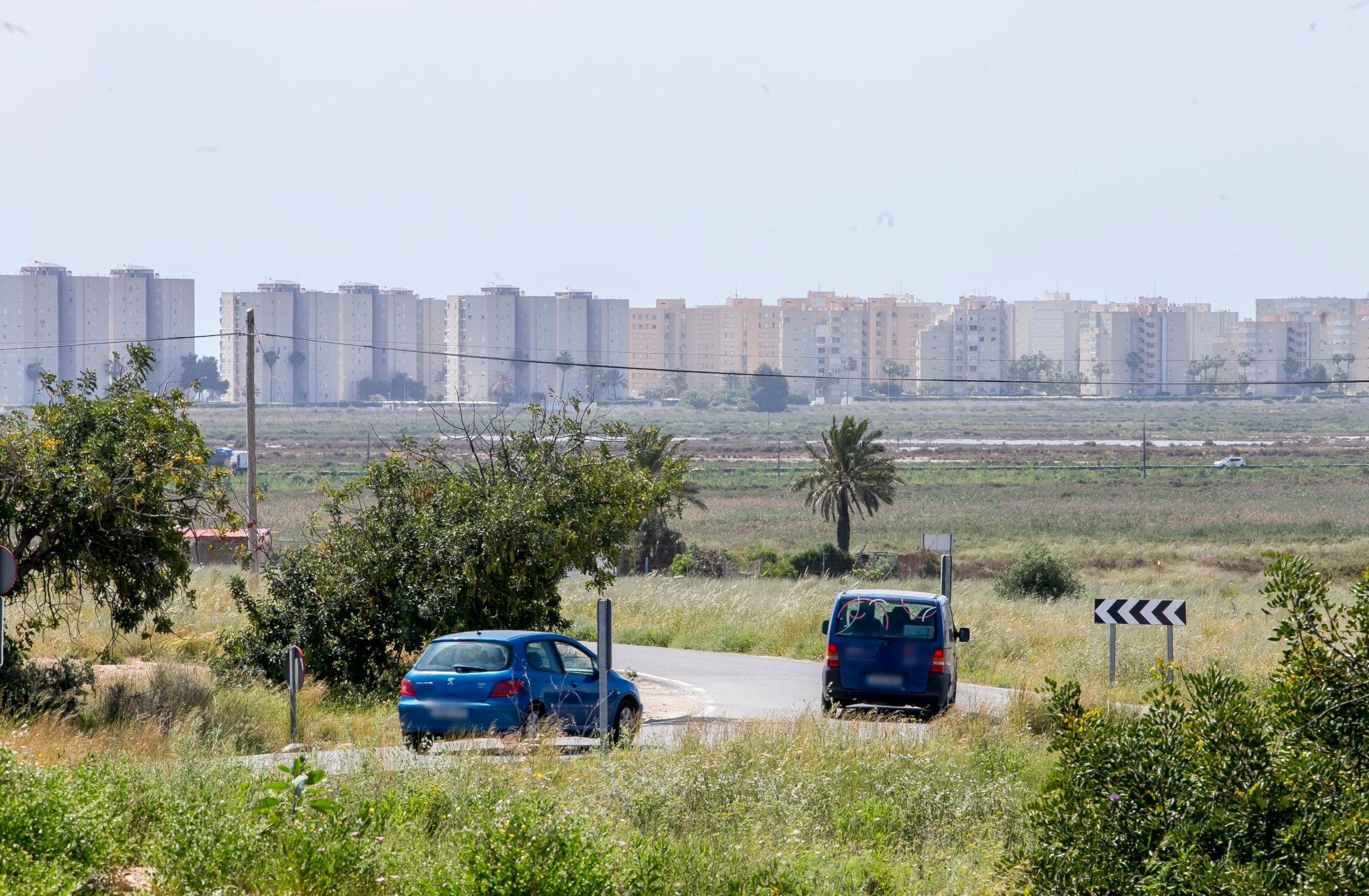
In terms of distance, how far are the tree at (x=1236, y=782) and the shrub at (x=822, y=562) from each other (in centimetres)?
4146

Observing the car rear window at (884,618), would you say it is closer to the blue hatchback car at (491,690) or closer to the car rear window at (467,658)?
the blue hatchback car at (491,690)

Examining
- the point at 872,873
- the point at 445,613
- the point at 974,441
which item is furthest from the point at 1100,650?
the point at 974,441

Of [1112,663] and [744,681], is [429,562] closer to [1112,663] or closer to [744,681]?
[744,681]

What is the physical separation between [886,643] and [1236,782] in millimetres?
11840

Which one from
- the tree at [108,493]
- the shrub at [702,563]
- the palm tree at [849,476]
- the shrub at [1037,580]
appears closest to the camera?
the tree at [108,493]

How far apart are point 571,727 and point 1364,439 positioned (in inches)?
5394

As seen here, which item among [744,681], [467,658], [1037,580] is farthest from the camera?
[1037,580]

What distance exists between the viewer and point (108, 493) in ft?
48.1

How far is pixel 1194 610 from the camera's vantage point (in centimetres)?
3052

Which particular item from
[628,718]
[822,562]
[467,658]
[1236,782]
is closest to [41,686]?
[467,658]

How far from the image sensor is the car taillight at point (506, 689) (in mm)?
14094

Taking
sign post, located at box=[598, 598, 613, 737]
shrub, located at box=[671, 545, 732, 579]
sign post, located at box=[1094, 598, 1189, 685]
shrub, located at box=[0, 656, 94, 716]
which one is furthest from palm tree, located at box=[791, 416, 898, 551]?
sign post, located at box=[598, 598, 613, 737]

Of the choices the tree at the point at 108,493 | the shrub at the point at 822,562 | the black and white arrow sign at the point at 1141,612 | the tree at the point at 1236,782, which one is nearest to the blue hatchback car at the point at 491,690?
the tree at the point at 108,493

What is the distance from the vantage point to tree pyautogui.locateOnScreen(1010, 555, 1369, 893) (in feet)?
15.4
